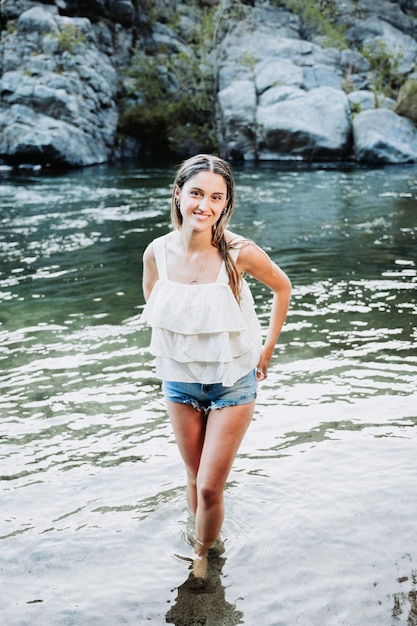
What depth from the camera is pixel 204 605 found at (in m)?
3.24

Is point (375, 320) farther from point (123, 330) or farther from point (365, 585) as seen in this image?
point (365, 585)

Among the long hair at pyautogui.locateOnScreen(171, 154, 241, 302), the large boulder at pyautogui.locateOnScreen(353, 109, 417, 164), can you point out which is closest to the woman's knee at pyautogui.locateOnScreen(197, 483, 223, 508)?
the long hair at pyautogui.locateOnScreen(171, 154, 241, 302)

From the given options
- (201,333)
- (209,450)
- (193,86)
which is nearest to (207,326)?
(201,333)

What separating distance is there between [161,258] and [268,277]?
1.83 ft

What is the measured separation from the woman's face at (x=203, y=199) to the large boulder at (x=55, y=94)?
85.8 ft

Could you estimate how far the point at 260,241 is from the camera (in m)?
13.1

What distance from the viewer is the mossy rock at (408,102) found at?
2945cm

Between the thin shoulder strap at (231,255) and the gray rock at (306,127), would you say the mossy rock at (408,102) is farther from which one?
the thin shoulder strap at (231,255)

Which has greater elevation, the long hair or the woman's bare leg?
the long hair

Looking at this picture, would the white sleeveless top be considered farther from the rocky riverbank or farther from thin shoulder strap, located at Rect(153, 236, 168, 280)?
the rocky riverbank

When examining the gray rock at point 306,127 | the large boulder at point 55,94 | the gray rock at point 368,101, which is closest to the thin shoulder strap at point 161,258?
the large boulder at point 55,94

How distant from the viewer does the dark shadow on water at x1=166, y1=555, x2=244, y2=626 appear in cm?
313

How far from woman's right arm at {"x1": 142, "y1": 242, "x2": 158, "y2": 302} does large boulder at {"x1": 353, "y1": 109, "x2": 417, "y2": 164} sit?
25957mm

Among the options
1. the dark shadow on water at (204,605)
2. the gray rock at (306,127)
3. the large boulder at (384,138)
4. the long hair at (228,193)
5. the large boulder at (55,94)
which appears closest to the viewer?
the dark shadow on water at (204,605)
